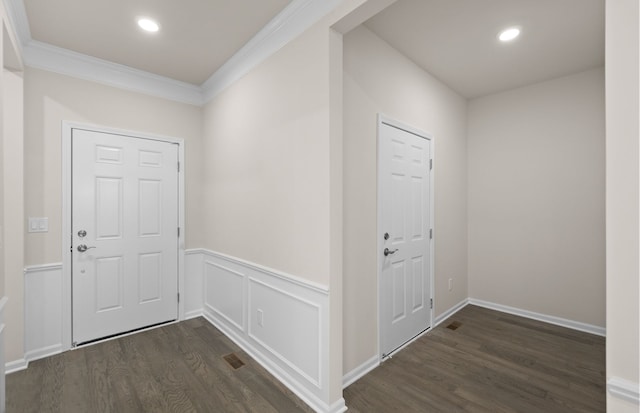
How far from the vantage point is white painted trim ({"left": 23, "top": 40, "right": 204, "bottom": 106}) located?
8.30 feet

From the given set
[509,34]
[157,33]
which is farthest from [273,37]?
[509,34]

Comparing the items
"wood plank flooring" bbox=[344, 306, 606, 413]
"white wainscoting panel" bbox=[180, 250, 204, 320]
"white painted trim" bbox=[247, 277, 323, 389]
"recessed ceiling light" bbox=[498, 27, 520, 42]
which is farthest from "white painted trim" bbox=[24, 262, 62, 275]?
"recessed ceiling light" bbox=[498, 27, 520, 42]

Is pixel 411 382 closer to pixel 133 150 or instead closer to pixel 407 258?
pixel 407 258

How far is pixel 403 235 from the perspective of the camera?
2.76 meters

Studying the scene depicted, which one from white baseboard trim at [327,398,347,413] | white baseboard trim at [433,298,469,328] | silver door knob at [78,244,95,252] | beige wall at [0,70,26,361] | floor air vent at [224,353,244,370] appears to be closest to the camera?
white baseboard trim at [327,398,347,413]

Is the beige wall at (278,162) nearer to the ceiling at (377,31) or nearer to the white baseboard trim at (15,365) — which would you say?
the ceiling at (377,31)

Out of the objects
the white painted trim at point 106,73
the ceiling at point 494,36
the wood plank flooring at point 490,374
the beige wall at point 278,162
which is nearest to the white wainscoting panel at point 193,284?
the beige wall at point 278,162

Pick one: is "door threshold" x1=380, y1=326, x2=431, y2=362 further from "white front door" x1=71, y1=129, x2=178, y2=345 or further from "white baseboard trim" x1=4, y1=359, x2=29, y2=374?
"white baseboard trim" x1=4, y1=359, x2=29, y2=374

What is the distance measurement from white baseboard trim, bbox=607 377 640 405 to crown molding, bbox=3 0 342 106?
88.2 inches

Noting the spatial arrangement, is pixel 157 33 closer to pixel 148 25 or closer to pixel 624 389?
pixel 148 25

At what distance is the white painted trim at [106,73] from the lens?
2529 mm

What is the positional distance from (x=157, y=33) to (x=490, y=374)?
390 centimetres

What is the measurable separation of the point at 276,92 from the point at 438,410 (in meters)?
2.63

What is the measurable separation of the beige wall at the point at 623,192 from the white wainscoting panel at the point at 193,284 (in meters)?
3.57
